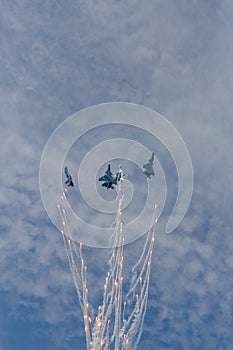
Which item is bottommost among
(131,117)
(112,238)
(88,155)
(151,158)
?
(112,238)

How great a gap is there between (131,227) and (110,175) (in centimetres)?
2549

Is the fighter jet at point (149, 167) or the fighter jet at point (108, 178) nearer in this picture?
the fighter jet at point (108, 178)

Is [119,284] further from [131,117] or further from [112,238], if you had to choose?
[131,117]

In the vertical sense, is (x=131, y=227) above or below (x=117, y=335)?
above

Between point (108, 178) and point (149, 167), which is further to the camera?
point (149, 167)

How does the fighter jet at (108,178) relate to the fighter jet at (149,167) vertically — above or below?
below

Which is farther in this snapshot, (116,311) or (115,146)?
(115,146)

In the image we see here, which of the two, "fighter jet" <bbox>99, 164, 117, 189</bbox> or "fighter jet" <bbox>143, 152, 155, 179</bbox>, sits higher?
"fighter jet" <bbox>143, 152, 155, 179</bbox>

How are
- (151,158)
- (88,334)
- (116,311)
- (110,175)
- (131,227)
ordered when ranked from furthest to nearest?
(131,227) → (151,158) → (110,175) → (116,311) → (88,334)

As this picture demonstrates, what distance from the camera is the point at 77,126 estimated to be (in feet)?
488

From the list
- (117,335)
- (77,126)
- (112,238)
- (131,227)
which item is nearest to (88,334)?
(117,335)

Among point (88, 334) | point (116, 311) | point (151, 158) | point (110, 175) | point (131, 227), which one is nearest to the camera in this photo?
point (88, 334)

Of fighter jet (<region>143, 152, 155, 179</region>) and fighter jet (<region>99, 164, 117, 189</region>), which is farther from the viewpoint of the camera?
fighter jet (<region>143, 152, 155, 179</region>)

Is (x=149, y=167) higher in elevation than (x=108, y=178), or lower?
higher
